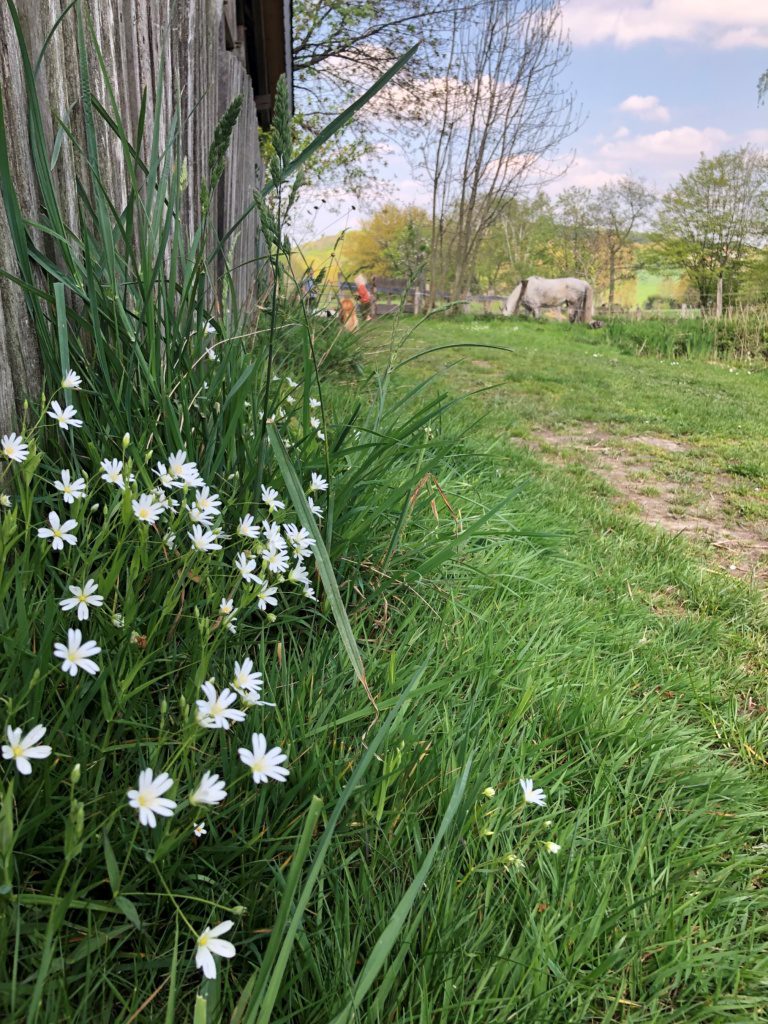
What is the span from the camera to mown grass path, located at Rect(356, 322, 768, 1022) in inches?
34.6

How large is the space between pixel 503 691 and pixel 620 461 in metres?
3.25

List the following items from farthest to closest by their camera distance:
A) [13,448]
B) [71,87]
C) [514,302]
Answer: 1. [514,302]
2. [71,87]
3. [13,448]

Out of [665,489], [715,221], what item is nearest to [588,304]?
[715,221]

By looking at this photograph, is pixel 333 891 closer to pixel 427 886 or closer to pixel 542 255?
pixel 427 886

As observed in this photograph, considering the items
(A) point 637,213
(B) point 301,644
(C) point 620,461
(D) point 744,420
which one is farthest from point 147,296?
(A) point 637,213

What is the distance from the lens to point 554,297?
18500 millimetres

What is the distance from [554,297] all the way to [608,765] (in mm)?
18937

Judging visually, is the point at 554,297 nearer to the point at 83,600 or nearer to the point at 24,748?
the point at 83,600

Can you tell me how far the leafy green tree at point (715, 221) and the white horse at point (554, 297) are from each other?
7.74 metres

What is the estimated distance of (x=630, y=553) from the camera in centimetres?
263

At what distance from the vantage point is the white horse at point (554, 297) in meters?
18.0

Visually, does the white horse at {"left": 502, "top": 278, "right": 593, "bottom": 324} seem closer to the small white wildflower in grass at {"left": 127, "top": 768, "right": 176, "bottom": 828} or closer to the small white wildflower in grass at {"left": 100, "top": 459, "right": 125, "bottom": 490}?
the small white wildflower in grass at {"left": 100, "top": 459, "right": 125, "bottom": 490}

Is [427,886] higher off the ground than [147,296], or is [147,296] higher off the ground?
[147,296]

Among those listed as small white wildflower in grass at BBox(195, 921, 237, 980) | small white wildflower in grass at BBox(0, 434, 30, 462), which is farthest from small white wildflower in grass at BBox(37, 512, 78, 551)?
small white wildflower in grass at BBox(195, 921, 237, 980)
